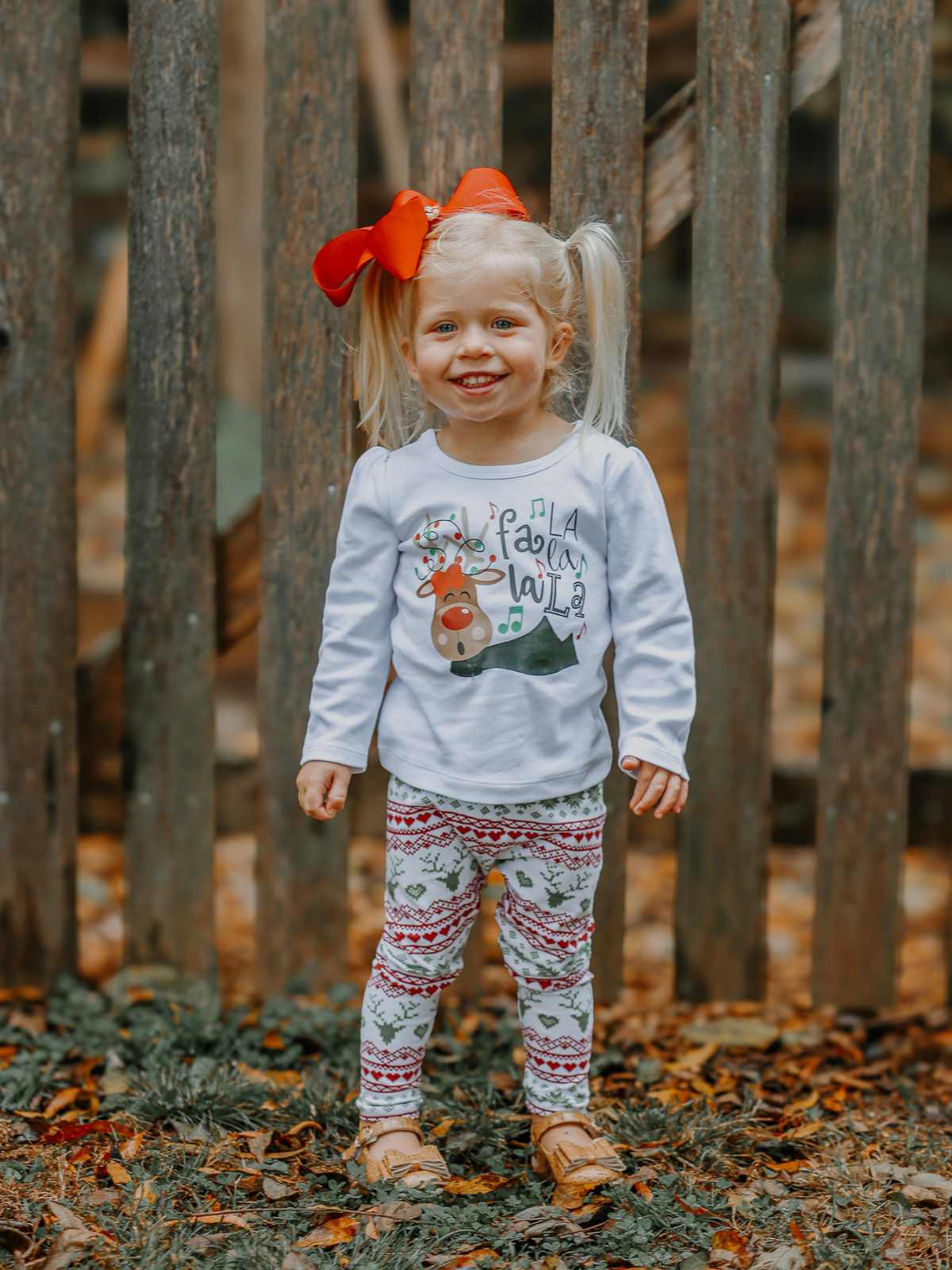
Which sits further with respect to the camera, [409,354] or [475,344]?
[409,354]

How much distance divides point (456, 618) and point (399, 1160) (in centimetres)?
90

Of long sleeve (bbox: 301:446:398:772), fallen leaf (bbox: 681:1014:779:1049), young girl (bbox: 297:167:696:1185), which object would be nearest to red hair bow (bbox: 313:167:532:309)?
young girl (bbox: 297:167:696:1185)

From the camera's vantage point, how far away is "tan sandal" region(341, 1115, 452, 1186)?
2.24m

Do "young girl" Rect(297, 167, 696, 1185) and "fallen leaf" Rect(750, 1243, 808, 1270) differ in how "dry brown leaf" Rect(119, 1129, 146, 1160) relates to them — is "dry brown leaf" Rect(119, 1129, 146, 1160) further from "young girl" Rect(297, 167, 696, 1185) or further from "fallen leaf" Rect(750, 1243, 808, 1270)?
"fallen leaf" Rect(750, 1243, 808, 1270)

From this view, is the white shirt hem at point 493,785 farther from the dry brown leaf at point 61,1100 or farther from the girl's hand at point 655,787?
the dry brown leaf at point 61,1100

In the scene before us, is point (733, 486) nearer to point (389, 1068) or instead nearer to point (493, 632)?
point (493, 632)

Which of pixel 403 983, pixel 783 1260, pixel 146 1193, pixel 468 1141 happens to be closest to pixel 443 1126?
pixel 468 1141

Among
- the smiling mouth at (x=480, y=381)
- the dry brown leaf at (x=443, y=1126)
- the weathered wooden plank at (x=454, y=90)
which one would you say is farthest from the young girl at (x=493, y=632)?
the weathered wooden plank at (x=454, y=90)

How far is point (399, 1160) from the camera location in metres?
2.28

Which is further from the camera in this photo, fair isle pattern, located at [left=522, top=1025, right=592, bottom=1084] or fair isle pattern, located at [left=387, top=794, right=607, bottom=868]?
fair isle pattern, located at [left=522, top=1025, right=592, bottom=1084]

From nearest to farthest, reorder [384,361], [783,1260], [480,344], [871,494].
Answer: [783,1260], [480,344], [384,361], [871,494]

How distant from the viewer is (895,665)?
2.87 m

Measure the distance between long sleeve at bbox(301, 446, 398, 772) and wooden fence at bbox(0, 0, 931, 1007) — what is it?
22.7 inches

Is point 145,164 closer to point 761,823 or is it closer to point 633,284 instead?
point 633,284
